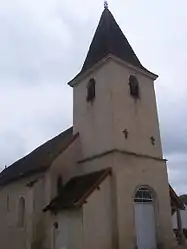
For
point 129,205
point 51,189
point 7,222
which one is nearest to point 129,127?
point 129,205

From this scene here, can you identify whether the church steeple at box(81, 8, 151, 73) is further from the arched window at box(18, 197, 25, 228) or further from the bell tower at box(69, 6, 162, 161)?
the arched window at box(18, 197, 25, 228)

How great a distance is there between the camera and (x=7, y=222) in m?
24.0

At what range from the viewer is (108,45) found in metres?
22.0

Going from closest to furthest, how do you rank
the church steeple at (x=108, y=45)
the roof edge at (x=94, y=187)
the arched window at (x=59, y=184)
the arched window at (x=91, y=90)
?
the roof edge at (x=94, y=187) → the arched window at (x=59, y=184) → the arched window at (x=91, y=90) → the church steeple at (x=108, y=45)

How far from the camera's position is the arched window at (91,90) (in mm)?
21391

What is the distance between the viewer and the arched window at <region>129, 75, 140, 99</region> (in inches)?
821

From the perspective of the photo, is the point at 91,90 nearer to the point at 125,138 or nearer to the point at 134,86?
the point at 134,86

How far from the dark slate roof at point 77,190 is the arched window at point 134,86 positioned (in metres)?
5.58

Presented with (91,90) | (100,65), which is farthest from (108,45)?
(91,90)

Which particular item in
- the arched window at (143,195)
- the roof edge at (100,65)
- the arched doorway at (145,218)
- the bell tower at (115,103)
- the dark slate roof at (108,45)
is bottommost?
the arched doorway at (145,218)

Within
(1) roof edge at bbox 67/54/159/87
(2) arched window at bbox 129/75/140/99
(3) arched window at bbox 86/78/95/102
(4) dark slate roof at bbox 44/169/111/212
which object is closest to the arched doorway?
(4) dark slate roof at bbox 44/169/111/212

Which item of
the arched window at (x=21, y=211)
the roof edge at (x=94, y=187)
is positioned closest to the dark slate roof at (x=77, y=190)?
the roof edge at (x=94, y=187)

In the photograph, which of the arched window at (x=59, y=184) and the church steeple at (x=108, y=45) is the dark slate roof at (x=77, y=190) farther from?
the church steeple at (x=108, y=45)

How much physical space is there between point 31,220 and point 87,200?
182 inches
